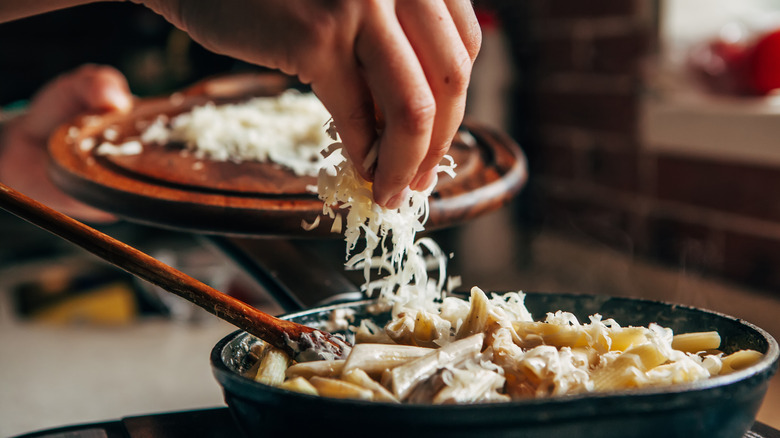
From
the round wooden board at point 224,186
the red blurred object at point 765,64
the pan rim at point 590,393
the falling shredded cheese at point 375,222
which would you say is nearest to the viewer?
the pan rim at point 590,393

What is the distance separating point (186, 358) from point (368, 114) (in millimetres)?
1441

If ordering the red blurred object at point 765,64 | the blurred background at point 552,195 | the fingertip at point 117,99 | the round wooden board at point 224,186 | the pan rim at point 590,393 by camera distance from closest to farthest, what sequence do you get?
the pan rim at point 590,393 → the round wooden board at point 224,186 → the fingertip at point 117,99 → the red blurred object at point 765,64 → the blurred background at point 552,195

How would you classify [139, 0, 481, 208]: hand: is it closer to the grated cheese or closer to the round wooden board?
the round wooden board

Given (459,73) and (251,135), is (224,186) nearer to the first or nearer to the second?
(251,135)

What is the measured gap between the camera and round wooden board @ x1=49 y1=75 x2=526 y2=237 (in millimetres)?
669

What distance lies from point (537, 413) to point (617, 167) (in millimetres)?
1797

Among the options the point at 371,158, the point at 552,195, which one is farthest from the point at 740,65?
the point at 371,158

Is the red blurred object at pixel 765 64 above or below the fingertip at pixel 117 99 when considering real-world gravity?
above

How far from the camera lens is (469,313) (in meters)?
0.50

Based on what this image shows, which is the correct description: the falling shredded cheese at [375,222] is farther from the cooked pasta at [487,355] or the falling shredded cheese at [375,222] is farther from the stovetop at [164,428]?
the stovetop at [164,428]

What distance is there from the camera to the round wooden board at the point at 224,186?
2.20 ft

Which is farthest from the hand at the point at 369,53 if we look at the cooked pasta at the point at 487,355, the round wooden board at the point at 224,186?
the round wooden board at the point at 224,186

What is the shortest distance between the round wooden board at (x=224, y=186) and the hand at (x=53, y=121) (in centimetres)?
17

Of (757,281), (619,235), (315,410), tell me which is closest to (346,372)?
(315,410)
